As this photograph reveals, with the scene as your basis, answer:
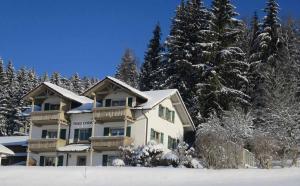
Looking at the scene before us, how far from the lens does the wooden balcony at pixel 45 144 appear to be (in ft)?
167

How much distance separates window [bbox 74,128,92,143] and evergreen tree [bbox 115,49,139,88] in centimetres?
4087

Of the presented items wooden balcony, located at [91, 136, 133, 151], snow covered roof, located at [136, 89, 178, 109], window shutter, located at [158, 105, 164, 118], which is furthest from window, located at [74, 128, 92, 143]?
window shutter, located at [158, 105, 164, 118]

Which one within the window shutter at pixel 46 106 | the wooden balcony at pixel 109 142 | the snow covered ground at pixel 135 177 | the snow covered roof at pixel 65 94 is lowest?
the snow covered ground at pixel 135 177

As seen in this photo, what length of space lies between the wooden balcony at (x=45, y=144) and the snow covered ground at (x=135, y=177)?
23.1 metres

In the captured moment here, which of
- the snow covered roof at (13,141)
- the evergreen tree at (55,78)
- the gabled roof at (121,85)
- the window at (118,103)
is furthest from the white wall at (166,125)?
the evergreen tree at (55,78)

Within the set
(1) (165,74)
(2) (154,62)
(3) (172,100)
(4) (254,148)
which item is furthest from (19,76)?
(4) (254,148)

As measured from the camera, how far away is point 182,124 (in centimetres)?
5675

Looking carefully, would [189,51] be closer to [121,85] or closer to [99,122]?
[121,85]

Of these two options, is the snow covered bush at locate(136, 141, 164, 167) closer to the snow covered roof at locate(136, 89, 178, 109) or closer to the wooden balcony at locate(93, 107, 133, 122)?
the wooden balcony at locate(93, 107, 133, 122)

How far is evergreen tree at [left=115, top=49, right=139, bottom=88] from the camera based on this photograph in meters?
95.5

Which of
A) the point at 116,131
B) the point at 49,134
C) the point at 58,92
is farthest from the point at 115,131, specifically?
the point at 49,134

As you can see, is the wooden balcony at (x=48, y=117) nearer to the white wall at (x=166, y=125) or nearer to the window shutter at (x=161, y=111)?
the white wall at (x=166, y=125)

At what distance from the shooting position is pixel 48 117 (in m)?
52.3

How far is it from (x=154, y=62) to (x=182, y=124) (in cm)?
1632
